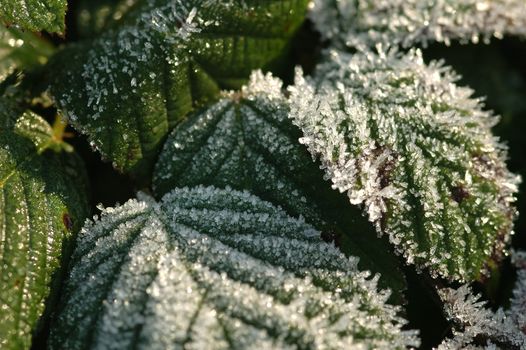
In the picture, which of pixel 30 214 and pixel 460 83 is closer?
pixel 30 214

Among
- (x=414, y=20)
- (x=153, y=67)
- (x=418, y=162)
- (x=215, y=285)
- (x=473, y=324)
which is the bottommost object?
(x=473, y=324)

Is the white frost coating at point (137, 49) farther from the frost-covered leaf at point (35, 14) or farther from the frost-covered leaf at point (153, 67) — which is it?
the frost-covered leaf at point (35, 14)

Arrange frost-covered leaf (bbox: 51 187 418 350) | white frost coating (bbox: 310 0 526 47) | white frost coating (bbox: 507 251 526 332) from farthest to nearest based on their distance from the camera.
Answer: white frost coating (bbox: 310 0 526 47)
white frost coating (bbox: 507 251 526 332)
frost-covered leaf (bbox: 51 187 418 350)

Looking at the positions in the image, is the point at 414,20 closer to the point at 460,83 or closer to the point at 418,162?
the point at 460,83

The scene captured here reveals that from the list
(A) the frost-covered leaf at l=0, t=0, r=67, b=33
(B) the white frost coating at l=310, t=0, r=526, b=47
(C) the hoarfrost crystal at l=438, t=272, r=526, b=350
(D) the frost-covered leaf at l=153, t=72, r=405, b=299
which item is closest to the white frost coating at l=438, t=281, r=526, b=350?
(C) the hoarfrost crystal at l=438, t=272, r=526, b=350

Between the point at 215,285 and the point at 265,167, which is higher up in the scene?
the point at 265,167

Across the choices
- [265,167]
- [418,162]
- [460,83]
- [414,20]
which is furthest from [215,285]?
[460,83]

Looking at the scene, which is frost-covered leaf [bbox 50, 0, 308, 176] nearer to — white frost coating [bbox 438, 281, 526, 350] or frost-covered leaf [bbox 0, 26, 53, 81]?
frost-covered leaf [bbox 0, 26, 53, 81]
